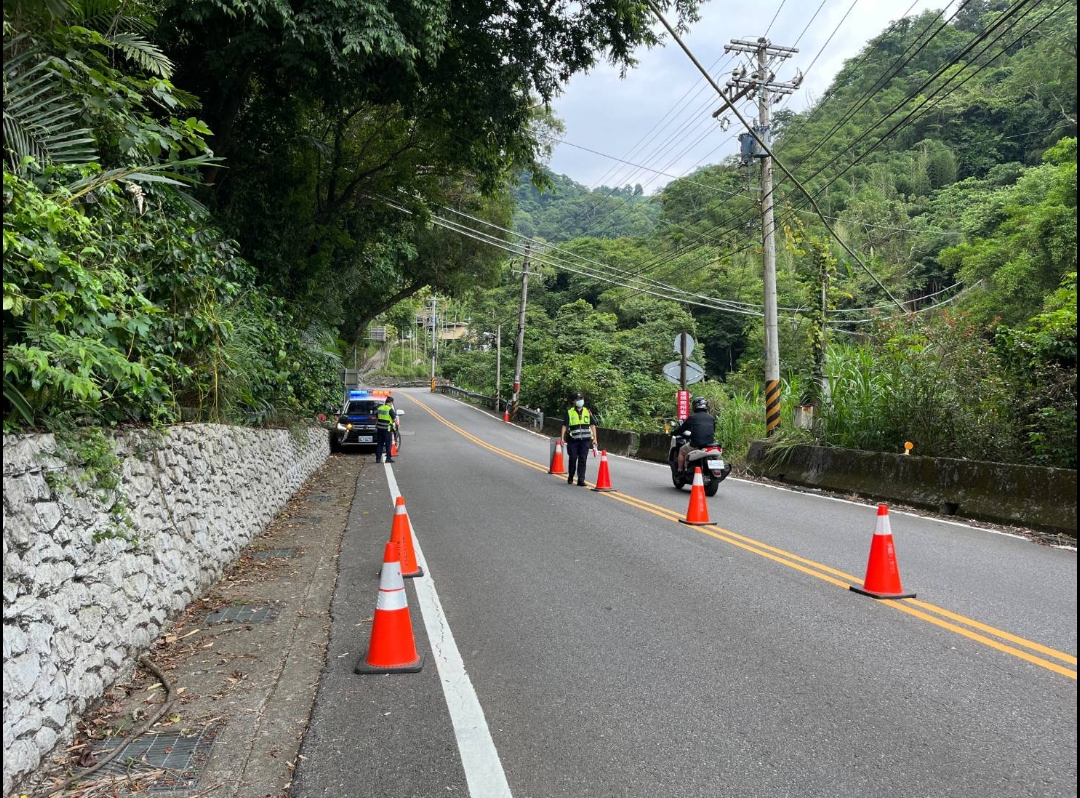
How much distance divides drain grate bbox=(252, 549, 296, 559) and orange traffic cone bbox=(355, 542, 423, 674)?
3889 millimetres

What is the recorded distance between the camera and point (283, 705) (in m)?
4.47

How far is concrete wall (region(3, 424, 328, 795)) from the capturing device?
3.50m

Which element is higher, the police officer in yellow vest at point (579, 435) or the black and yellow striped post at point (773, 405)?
the black and yellow striped post at point (773, 405)

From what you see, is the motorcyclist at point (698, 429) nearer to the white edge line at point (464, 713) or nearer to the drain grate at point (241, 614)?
the white edge line at point (464, 713)

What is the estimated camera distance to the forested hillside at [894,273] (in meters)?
11.4

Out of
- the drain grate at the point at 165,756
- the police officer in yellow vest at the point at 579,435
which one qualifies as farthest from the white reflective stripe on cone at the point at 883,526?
the police officer in yellow vest at the point at 579,435

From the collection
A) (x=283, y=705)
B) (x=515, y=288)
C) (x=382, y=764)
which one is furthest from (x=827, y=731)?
(x=515, y=288)

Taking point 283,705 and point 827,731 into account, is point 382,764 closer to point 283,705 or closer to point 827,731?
point 283,705

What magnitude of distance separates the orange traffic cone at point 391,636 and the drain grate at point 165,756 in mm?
1015

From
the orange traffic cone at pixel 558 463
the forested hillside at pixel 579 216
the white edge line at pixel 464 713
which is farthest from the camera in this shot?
the forested hillside at pixel 579 216

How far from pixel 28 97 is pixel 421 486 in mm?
10026

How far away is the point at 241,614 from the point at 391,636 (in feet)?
6.68

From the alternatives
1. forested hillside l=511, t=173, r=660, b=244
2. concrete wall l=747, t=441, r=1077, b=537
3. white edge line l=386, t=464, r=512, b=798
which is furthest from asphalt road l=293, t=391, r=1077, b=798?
forested hillside l=511, t=173, r=660, b=244

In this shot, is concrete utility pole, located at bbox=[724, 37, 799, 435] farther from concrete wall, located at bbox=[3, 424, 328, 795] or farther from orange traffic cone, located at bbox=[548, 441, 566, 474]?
concrete wall, located at bbox=[3, 424, 328, 795]
